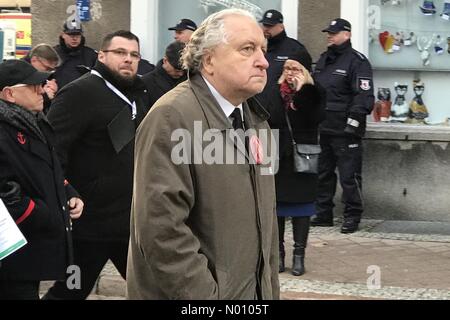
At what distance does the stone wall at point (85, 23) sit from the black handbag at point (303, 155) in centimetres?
423

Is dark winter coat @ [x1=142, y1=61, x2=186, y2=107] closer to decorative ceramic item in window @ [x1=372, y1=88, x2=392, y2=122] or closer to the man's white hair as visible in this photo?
decorative ceramic item in window @ [x1=372, y1=88, x2=392, y2=122]

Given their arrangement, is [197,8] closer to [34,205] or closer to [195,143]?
[34,205]

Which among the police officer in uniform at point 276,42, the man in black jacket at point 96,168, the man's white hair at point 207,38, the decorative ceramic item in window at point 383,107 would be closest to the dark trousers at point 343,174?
the decorative ceramic item in window at point 383,107

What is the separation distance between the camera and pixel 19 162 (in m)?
4.50

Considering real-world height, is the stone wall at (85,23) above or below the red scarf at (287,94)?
above

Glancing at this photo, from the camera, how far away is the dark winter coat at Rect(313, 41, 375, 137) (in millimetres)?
8898

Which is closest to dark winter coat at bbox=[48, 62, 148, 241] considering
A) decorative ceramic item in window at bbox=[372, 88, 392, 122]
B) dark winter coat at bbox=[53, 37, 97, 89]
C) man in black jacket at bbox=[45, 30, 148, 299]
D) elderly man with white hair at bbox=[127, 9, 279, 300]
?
man in black jacket at bbox=[45, 30, 148, 299]

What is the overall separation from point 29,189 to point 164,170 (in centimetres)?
159

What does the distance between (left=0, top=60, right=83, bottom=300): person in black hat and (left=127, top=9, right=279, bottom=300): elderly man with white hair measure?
1.20m

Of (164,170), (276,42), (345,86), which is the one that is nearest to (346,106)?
(345,86)

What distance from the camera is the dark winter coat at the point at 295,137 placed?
7.10 meters

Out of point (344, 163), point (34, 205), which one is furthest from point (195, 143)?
point (344, 163)

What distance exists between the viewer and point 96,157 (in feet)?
17.6

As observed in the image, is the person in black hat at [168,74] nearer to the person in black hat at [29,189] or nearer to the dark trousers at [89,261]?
the dark trousers at [89,261]
